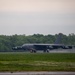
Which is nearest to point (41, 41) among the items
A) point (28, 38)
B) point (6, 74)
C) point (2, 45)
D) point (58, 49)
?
point (28, 38)

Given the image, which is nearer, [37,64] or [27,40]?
[37,64]

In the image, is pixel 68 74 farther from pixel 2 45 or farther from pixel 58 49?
pixel 2 45

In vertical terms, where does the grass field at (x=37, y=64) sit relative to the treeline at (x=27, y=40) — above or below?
below

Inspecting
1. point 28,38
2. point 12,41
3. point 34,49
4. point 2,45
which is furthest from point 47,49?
point 28,38

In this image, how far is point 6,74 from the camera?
18.8 meters

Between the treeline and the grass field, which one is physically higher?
the treeline

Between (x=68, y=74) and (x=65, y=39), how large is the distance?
140870 mm

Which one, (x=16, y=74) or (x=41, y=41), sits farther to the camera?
(x=41, y=41)

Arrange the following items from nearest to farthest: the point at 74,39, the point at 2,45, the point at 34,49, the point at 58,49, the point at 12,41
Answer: the point at 34,49 < the point at 58,49 < the point at 2,45 < the point at 12,41 < the point at 74,39

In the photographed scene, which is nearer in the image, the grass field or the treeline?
the grass field

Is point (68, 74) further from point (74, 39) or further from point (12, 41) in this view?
point (74, 39)

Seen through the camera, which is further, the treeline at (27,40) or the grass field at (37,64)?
the treeline at (27,40)

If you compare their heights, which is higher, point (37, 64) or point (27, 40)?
point (27, 40)

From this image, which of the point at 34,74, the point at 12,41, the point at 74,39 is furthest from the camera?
the point at 74,39
